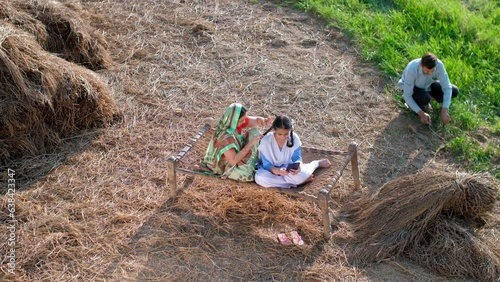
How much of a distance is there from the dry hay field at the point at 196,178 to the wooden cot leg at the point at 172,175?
0.11 metres

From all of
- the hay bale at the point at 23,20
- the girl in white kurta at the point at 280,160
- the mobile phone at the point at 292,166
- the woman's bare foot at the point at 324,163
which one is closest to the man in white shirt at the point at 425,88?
the woman's bare foot at the point at 324,163

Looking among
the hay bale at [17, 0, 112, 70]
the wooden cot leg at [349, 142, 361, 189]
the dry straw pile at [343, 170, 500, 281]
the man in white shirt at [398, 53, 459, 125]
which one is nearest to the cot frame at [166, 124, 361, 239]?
the wooden cot leg at [349, 142, 361, 189]

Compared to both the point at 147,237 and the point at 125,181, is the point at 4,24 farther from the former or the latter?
the point at 147,237

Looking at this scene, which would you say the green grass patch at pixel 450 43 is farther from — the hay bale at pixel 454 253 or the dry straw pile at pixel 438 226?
the hay bale at pixel 454 253

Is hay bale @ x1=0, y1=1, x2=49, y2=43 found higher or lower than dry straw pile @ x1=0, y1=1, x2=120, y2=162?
higher

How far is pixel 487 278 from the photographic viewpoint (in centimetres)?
480

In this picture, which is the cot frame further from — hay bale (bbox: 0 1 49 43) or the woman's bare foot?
hay bale (bbox: 0 1 49 43)

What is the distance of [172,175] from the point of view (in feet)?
17.7

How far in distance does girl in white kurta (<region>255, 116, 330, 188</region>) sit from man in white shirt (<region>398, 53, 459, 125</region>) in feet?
5.79

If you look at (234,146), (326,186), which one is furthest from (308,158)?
(234,146)

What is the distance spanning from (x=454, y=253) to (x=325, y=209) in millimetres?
1034

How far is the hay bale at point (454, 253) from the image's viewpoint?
484cm

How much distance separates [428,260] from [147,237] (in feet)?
7.27

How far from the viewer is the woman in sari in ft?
17.2
